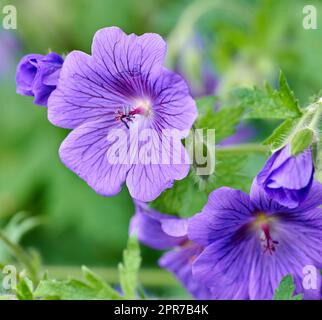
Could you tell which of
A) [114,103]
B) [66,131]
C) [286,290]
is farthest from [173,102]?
[66,131]

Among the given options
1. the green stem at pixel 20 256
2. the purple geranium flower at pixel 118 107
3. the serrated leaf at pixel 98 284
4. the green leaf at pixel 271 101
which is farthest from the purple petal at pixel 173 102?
the green stem at pixel 20 256

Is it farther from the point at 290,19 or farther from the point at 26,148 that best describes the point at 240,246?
the point at 26,148

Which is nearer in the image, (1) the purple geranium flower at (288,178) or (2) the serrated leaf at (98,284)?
(1) the purple geranium flower at (288,178)

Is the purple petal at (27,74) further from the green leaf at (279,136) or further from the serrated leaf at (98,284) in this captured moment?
the green leaf at (279,136)

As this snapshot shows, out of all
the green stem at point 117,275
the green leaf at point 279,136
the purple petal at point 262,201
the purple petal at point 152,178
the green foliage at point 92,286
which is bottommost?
the green foliage at point 92,286

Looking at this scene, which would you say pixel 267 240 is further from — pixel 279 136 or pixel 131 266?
pixel 131 266
